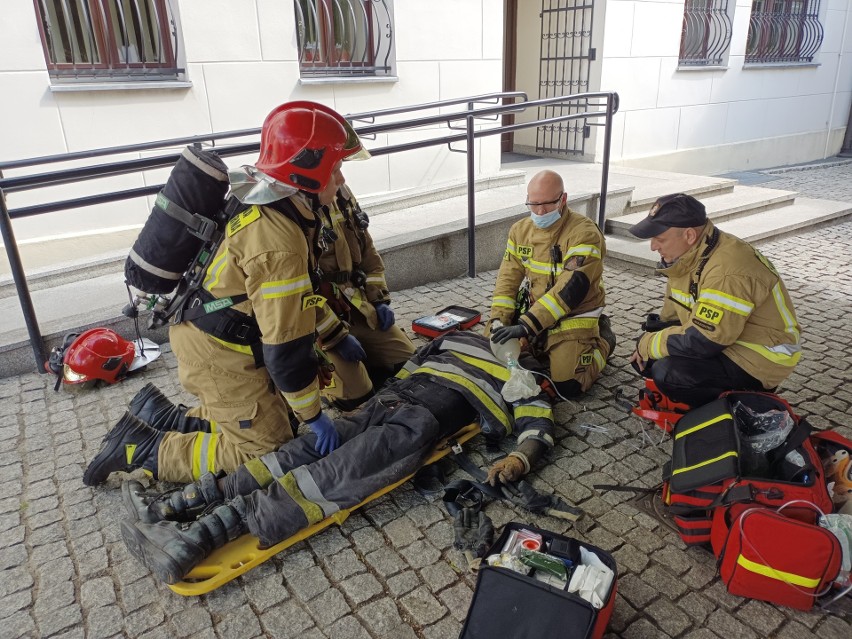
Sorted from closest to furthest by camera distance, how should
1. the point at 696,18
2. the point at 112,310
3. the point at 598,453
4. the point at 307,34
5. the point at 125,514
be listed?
the point at 125,514, the point at 598,453, the point at 112,310, the point at 307,34, the point at 696,18

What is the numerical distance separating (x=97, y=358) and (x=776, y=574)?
11.8ft

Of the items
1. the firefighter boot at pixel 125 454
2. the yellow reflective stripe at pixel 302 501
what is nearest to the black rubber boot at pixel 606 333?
the yellow reflective stripe at pixel 302 501

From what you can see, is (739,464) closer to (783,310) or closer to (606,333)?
(783,310)

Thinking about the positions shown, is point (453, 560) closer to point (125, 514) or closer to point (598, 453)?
point (598, 453)

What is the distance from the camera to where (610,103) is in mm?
6090

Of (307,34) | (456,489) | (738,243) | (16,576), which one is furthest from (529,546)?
(307,34)

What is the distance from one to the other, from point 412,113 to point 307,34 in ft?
4.68

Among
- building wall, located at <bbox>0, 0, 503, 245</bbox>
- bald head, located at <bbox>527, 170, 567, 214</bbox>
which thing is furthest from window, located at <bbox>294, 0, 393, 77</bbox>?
bald head, located at <bbox>527, 170, 567, 214</bbox>

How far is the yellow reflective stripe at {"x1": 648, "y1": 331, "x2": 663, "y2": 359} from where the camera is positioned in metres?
3.13

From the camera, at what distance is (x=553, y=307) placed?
136 inches

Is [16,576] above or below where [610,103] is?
below

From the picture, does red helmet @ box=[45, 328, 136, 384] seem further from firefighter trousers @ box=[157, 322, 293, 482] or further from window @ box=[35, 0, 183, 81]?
window @ box=[35, 0, 183, 81]

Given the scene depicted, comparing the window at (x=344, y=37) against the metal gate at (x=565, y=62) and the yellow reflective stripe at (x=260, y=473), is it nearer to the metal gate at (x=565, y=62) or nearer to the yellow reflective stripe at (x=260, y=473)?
the metal gate at (x=565, y=62)

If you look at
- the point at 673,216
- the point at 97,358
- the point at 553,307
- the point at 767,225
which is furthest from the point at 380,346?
the point at 767,225
